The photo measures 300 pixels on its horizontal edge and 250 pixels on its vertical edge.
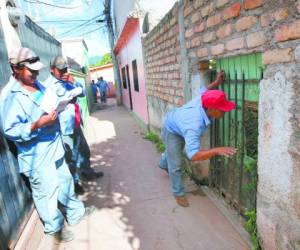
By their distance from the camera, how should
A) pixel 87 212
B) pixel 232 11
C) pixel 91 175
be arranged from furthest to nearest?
1. pixel 91 175
2. pixel 87 212
3. pixel 232 11

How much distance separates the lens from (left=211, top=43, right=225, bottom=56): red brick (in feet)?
8.41

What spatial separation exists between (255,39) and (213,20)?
774 mm

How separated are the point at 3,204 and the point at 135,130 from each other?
5.78m

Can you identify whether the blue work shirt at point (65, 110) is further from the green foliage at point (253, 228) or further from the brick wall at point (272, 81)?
the green foliage at point (253, 228)

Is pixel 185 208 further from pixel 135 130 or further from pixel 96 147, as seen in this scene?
pixel 135 130

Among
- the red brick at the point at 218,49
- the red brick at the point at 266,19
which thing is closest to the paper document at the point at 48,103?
the red brick at the point at 218,49

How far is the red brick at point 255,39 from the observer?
1924 mm

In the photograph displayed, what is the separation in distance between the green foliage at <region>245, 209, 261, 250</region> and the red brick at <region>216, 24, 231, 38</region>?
5.68 ft

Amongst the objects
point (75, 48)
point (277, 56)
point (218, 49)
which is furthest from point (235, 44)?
point (75, 48)

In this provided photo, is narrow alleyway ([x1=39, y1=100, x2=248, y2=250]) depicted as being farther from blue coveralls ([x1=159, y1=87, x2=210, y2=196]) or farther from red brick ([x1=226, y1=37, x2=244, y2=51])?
red brick ([x1=226, y1=37, x2=244, y2=51])

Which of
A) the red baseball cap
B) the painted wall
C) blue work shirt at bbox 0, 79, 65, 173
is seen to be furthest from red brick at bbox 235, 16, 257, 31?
the painted wall

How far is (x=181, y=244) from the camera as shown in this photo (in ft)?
8.80

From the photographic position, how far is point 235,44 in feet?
7.57

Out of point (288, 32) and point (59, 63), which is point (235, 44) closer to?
point (288, 32)
